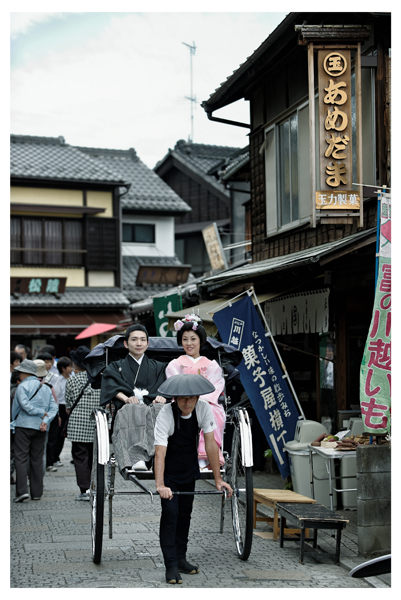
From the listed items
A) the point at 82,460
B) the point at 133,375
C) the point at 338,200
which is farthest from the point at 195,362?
the point at 82,460

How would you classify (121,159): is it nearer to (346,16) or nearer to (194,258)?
(194,258)

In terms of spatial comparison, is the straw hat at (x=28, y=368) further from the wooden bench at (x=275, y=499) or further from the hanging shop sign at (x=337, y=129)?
the hanging shop sign at (x=337, y=129)

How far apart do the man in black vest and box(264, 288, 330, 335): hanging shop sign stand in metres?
4.14

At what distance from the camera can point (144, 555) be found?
7090 millimetres

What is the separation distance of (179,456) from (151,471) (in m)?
0.50

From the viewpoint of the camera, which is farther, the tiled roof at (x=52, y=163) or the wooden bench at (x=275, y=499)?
the tiled roof at (x=52, y=163)

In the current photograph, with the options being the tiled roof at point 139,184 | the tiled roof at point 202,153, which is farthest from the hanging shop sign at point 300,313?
the tiled roof at point 202,153

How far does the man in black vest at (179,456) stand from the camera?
6.11 metres

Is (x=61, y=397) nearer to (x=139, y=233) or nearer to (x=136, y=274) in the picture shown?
(x=136, y=274)

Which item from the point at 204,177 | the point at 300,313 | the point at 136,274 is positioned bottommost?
the point at 300,313

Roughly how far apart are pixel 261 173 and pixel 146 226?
738 inches

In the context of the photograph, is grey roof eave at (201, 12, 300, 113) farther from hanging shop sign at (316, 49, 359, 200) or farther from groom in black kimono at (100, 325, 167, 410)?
groom in black kimono at (100, 325, 167, 410)

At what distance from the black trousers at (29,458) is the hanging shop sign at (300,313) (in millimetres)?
4196

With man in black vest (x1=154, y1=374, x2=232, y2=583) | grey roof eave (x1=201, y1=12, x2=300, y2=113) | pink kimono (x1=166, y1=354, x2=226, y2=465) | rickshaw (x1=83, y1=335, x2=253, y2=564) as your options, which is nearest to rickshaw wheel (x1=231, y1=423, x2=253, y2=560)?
rickshaw (x1=83, y1=335, x2=253, y2=564)
